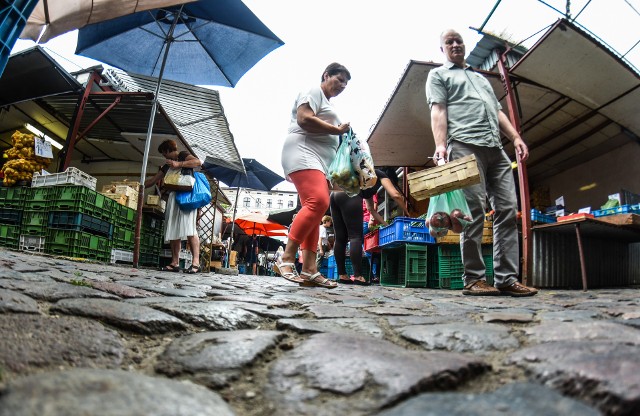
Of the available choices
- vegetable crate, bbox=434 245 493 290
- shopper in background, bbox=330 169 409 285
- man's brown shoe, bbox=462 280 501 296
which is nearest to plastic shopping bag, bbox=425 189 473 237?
man's brown shoe, bbox=462 280 501 296

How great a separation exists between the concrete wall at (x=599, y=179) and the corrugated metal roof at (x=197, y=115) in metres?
8.14

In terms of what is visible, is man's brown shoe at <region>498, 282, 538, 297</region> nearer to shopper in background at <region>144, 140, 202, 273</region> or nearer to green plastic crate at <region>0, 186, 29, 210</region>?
shopper in background at <region>144, 140, 202, 273</region>

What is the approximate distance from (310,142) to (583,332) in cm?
275

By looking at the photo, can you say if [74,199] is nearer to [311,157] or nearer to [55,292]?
[311,157]

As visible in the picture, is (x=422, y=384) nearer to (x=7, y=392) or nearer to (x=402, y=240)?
(x=7, y=392)

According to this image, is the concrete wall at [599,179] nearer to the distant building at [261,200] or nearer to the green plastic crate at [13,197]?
the green plastic crate at [13,197]

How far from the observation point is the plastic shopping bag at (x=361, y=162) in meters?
3.61

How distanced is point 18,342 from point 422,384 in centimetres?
92

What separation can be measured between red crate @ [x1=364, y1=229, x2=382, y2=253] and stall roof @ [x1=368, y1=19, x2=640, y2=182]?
1.83m

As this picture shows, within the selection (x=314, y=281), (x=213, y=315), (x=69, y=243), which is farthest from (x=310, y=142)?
(x=69, y=243)

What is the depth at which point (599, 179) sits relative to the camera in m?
8.43

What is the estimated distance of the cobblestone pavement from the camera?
656 millimetres

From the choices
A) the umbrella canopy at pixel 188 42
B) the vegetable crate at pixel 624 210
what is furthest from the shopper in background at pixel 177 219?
the vegetable crate at pixel 624 210

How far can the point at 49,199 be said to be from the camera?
19.3ft
